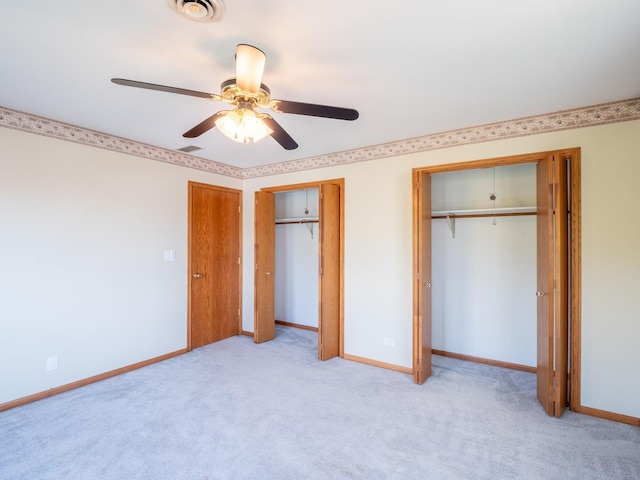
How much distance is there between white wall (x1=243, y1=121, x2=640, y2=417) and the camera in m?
2.48

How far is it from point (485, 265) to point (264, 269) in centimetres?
279

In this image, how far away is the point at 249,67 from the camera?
1.58 metres

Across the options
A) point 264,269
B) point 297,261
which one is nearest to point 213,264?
point 264,269

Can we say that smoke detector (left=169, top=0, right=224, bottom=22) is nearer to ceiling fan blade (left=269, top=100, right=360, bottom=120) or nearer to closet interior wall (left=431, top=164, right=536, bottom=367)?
ceiling fan blade (left=269, top=100, right=360, bottom=120)

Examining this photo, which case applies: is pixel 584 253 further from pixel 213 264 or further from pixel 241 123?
pixel 213 264

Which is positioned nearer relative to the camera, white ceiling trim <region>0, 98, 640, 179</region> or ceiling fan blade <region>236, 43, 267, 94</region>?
ceiling fan blade <region>236, 43, 267, 94</region>

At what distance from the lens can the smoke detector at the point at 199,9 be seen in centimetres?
143

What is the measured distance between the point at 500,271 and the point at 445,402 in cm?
163

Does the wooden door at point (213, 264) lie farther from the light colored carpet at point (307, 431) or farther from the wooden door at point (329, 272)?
the wooden door at point (329, 272)

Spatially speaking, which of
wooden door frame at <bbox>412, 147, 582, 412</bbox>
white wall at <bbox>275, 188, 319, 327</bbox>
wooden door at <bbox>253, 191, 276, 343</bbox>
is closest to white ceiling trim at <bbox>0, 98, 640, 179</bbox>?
wooden door frame at <bbox>412, 147, 582, 412</bbox>

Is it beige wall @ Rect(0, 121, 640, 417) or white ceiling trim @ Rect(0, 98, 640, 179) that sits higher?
white ceiling trim @ Rect(0, 98, 640, 179)

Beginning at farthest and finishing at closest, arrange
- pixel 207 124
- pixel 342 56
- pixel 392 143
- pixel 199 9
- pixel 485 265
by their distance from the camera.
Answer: pixel 485 265
pixel 392 143
pixel 207 124
pixel 342 56
pixel 199 9

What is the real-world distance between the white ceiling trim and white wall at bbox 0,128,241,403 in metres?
0.09

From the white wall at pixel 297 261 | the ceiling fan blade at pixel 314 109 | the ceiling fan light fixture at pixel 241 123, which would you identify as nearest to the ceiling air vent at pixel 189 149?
the white wall at pixel 297 261
